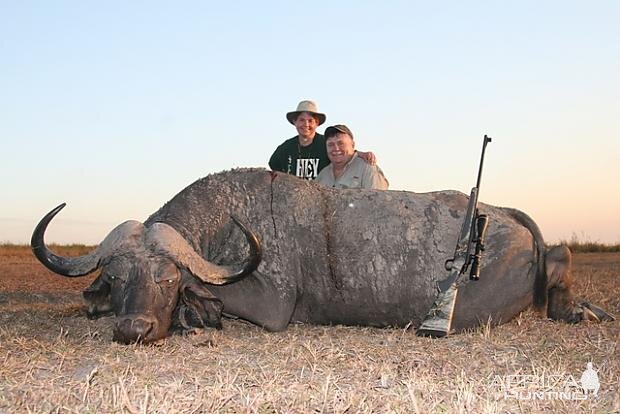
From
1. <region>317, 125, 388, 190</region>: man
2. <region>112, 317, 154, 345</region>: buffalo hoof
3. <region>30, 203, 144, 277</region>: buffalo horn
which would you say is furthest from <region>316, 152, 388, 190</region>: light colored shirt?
<region>112, 317, 154, 345</region>: buffalo hoof

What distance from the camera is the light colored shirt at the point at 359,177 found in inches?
345

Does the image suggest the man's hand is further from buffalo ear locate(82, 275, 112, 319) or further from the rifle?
buffalo ear locate(82, 275, 112, 319)

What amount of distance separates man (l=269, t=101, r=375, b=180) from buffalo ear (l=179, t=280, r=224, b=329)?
3.76m

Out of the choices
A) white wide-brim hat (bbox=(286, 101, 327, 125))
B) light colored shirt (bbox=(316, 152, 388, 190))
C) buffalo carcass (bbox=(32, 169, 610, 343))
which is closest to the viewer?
buffalo carcass (bbox=(32, 169, 610, 343))

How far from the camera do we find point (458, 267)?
6.42m

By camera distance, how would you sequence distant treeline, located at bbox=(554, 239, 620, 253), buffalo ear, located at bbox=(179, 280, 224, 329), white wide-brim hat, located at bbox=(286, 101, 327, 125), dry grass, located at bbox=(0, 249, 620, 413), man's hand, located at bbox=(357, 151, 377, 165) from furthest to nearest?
distant treeline, located at bbox=(554, 239, 620, 253)
white wide-brim hat, located at bbox=(286, 101, 327, 125)
man's hand, located at bbox=(357, 151, 377, 165)
buffalo ear, located at bbox=(179, 280, 224, 329)
dry grass, located at bbox=(0, 249, 620, 413)

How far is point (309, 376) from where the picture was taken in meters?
4.27

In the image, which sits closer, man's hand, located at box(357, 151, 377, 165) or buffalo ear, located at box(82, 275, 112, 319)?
buffalo ear, located at box(82, 275, 112, 319)

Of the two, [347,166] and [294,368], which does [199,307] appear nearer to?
[294,368]

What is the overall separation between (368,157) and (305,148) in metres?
1.35

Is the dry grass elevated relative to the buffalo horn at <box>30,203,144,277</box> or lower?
lower

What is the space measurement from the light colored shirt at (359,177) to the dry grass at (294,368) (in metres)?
2.40

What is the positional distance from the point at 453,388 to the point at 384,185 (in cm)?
514

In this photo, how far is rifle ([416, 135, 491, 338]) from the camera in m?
6.08
